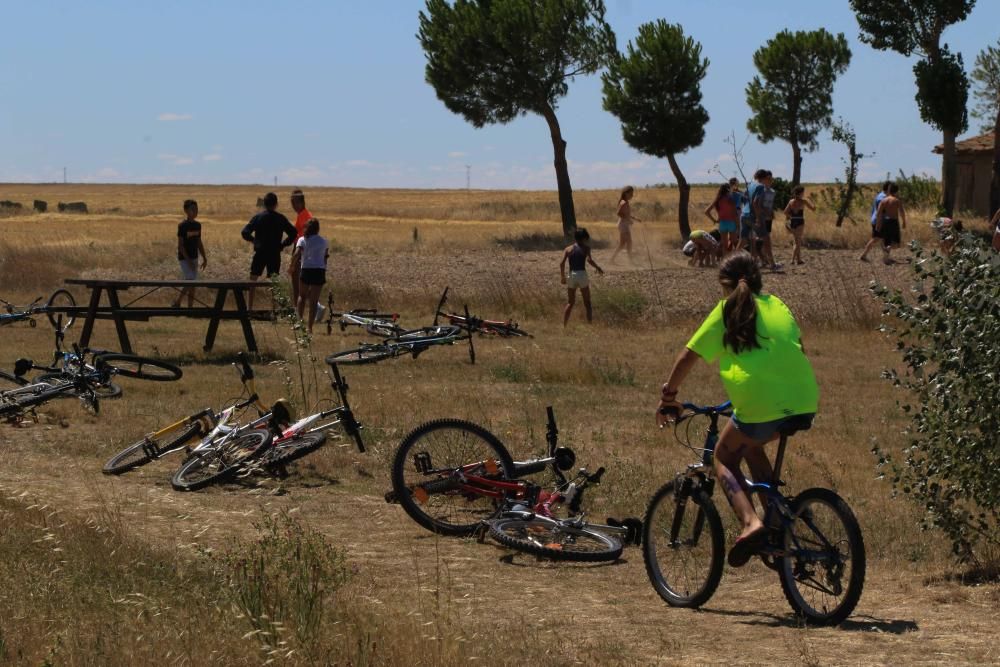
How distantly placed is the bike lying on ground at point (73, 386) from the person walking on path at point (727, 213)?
45.7ft

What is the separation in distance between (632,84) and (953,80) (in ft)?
37.2

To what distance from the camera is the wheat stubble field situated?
5.78 m

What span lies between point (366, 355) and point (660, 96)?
3328 centimetres

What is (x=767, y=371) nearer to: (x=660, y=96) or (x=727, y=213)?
(x=727, y=213)

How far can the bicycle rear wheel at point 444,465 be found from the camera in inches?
334

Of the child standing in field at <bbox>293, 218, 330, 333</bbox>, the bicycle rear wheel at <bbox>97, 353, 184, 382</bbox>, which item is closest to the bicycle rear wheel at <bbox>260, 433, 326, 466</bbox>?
the bicycle rear wheel at <bbox>97, 353, 184, 382</bbox>

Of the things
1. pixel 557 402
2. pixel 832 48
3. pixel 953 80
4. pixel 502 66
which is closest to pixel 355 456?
pixel 557 402

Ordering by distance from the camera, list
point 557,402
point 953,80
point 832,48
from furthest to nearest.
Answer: point 832,48 < point 953,80 < point 557,402

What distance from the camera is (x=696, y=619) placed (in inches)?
266

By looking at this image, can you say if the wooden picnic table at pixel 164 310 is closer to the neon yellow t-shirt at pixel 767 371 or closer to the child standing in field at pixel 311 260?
the child standing in field at pixel 311 260

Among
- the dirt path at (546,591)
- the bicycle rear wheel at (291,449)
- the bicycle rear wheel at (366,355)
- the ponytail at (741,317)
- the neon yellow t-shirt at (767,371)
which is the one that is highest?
the ponytail at (741,317)

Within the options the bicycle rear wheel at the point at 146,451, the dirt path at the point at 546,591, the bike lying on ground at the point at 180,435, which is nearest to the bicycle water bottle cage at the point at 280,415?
the bike lying on ground at the point at 180,435

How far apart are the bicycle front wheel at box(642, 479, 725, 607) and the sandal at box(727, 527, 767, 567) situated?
0.63ft

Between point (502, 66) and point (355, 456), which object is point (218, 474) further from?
point (502, 66)
